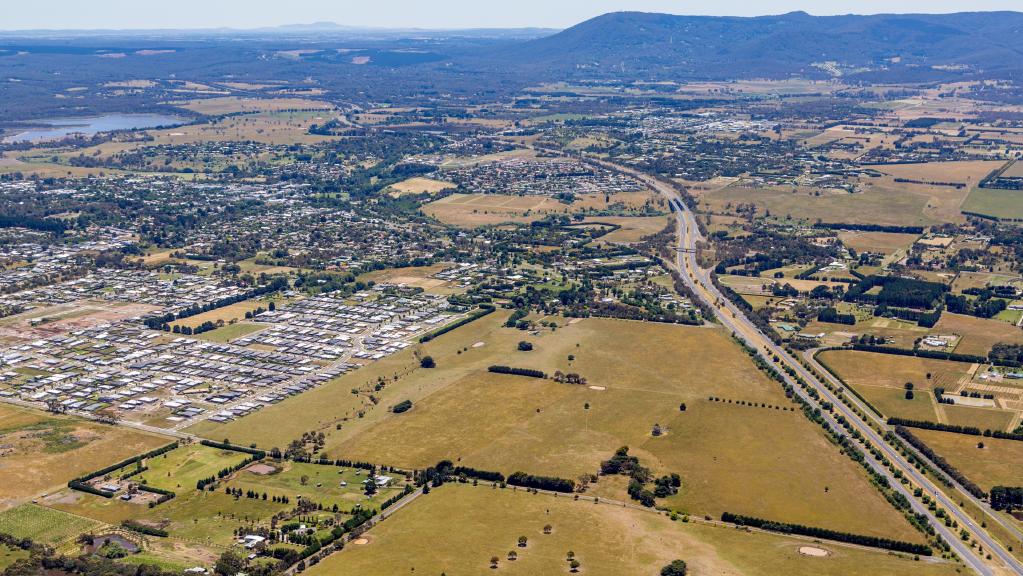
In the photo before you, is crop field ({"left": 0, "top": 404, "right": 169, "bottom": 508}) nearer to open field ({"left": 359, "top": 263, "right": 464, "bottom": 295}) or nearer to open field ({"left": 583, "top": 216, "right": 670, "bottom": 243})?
open field ({"left": 359, "top": 263, "right": 464, "bottom": 295})

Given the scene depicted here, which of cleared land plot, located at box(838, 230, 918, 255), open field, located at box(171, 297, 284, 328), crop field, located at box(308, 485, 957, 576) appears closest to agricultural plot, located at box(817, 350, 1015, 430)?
crop field, located at box(308, 485, 957, 576)

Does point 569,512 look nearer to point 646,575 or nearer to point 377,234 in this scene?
point 646,575

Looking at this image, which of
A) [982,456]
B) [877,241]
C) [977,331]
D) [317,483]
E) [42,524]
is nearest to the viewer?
[42,524]

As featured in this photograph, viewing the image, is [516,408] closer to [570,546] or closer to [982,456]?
[570,546]

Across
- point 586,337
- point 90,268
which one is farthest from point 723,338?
point 90,268

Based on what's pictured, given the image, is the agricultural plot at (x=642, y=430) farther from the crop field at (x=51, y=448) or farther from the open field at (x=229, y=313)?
the open field at (x=229, y=313)

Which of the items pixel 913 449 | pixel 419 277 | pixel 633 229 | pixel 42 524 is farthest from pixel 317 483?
pixel 633 229
